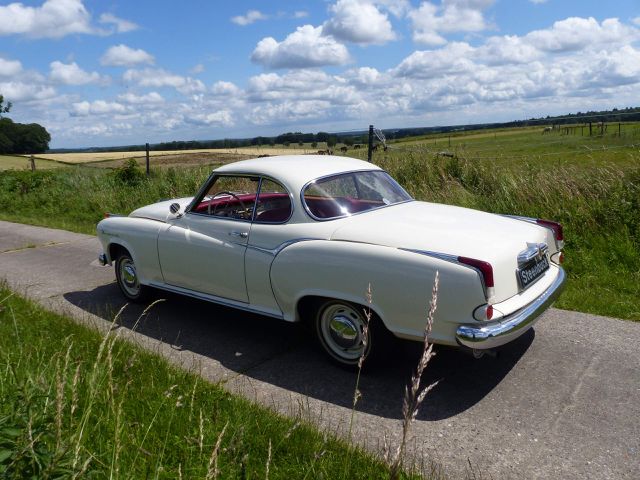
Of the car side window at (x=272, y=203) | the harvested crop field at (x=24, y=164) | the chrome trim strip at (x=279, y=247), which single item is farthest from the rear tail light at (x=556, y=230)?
the harvested crop field at (x=24, y=164)

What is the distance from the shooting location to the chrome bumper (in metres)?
3.35

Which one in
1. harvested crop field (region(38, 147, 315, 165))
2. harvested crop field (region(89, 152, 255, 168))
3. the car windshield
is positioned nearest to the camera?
the car windshield

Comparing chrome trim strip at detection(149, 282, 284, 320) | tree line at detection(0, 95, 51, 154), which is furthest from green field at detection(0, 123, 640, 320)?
tree line at detection(0, 95, 51, 154)

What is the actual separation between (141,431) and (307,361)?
1.60m

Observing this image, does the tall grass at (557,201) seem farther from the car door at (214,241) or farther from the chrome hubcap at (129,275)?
the chrome hubcap at (129,275)

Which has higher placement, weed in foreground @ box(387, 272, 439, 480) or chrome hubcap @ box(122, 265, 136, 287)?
weed in foreground @ box(387, 272, 439, 480)

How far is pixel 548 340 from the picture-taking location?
457cm

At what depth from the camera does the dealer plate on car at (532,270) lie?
12.3 ft

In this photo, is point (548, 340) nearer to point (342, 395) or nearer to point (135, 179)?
point (342, 395)

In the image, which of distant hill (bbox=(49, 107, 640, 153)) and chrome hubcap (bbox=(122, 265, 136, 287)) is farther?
distant hill (bbox=(49, 107, 640, 153))

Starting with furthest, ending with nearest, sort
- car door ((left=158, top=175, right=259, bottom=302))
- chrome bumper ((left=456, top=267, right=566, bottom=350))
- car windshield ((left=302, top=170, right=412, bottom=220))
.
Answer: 1. car door ((left=158, top=175, right=259, bottom=302))
2. car windshield ((left=302, top=170, right=412, bottom=220))
3. chrome bumper ((left=456, top=267, right=566, bottom=350))

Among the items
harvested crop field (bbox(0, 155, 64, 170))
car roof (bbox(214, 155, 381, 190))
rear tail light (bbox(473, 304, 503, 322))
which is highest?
Result: car roof (bbox(214, 155, 381, 190))

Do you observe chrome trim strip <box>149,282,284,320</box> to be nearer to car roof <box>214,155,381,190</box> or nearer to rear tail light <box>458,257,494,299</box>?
car roof <box>214,155,381,190</box>

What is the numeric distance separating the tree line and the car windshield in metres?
47.5
